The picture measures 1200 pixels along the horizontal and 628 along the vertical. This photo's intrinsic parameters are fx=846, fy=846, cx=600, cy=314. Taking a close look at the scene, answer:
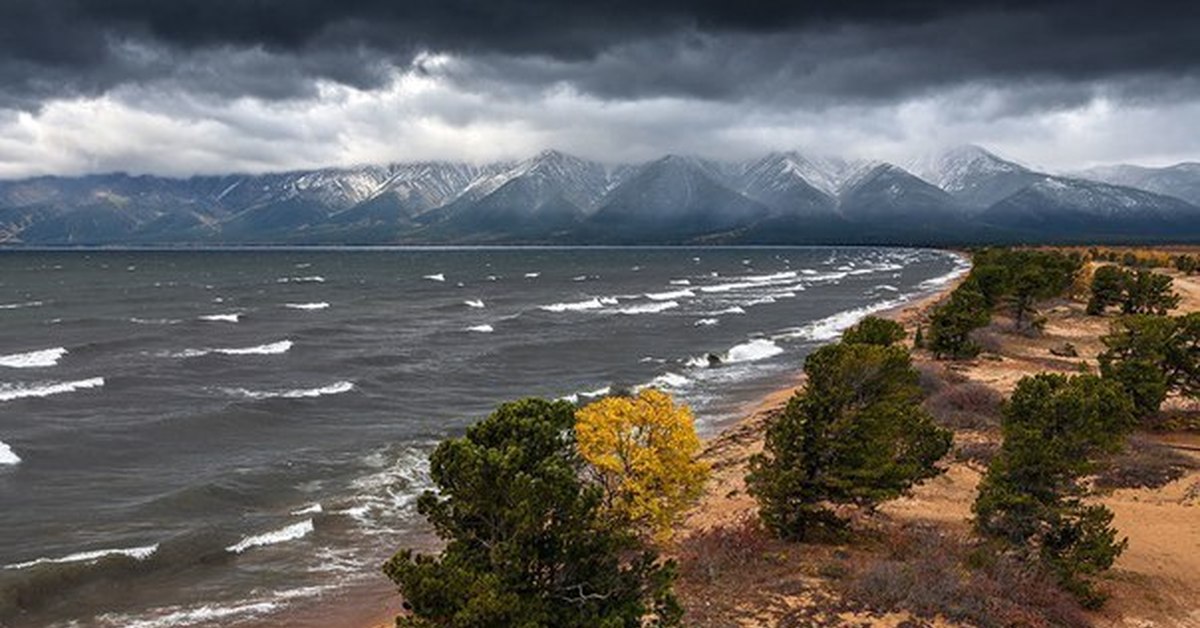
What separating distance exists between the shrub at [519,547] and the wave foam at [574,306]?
83227 millimetres

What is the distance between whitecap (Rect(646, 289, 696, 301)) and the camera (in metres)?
114

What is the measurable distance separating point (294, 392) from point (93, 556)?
24.7m

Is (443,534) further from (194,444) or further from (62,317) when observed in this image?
(62,317)

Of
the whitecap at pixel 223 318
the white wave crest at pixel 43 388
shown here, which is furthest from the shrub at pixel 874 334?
the whitecap at pixel 223 318

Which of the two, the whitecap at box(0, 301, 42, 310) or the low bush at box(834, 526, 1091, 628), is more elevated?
the whitecap at box(0, 301, 42, 310)

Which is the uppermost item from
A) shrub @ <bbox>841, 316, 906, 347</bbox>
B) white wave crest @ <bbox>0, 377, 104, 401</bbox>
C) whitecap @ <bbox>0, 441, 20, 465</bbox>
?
shrub @ <bbox>841, 316, 906, 347</bbox>

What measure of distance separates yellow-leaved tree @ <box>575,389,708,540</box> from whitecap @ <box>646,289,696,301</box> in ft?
303

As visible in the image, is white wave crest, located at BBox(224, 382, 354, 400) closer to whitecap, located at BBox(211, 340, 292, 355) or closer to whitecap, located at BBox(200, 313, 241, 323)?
whitecap, located at BBox(211, 340, 292, 355)

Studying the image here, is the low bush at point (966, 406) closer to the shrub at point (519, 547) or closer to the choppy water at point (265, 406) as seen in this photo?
the choppy water at point (265, 406)

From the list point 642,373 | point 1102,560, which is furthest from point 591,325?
point 1102,560

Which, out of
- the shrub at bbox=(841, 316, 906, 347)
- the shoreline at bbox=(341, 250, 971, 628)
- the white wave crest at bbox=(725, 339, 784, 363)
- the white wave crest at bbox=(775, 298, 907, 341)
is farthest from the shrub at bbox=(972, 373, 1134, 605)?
the white wave crest at bbox=(775, 298, 907, 341)

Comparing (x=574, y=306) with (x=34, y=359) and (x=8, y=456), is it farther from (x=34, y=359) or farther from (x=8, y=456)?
(x=8, y=456)

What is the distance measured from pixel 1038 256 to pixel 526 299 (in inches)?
2395

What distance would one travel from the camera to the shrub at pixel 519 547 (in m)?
11.6
